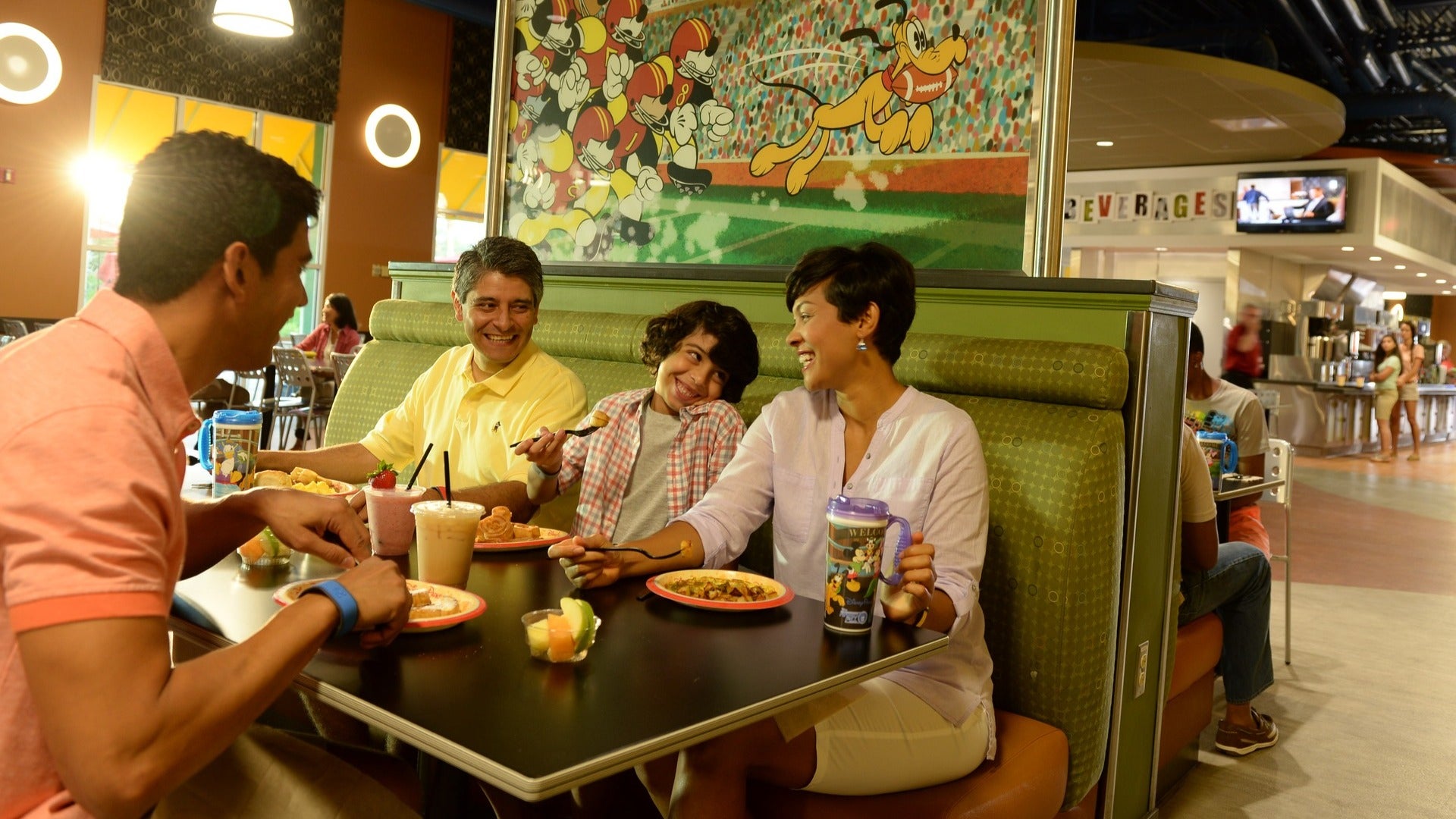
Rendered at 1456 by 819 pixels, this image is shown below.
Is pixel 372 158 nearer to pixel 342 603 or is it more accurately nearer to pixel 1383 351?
pixel 342 603

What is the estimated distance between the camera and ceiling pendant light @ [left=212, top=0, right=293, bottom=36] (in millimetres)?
6371

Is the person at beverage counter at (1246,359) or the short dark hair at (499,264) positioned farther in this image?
the person at beverage counter at (1246,359)

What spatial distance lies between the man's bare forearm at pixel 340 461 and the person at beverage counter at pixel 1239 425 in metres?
3.03

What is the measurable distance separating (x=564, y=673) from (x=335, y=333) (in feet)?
26.4

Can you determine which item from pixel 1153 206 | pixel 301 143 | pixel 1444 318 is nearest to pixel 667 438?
pixel 301 143

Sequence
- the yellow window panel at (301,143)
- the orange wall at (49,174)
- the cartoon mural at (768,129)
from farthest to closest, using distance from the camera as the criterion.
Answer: the yellow window panel at (301,143)
the orange wall at (49,174)
the cartoon mural at (768,129)

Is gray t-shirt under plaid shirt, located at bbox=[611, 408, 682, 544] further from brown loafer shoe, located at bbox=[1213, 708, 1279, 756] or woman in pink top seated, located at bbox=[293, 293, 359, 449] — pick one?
woman in pink top seated, located at bbox=[293, 293, 359, 449]

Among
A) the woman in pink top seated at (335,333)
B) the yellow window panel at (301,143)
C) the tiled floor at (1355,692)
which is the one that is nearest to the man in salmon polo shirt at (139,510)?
the tiled floor at (1355,692)

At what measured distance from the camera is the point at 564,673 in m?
1.35

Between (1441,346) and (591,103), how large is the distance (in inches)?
885

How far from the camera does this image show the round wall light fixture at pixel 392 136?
38.5ft

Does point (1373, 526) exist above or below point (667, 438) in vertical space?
below

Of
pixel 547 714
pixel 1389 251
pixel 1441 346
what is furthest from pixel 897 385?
pixel 1441 346

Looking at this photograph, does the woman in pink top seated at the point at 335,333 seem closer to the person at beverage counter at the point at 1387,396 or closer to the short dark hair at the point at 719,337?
the short dark hair at the point at 719,337
